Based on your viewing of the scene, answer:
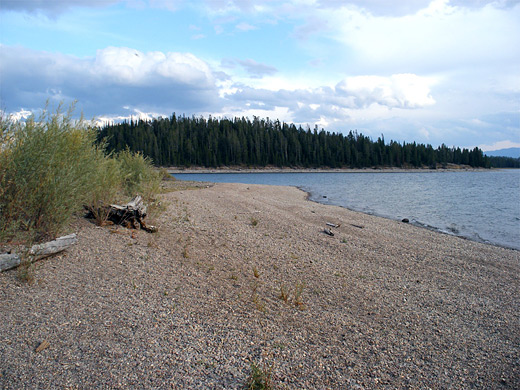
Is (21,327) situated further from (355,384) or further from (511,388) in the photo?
(511,388)

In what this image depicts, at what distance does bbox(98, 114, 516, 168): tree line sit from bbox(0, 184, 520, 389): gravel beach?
97650 millimetres

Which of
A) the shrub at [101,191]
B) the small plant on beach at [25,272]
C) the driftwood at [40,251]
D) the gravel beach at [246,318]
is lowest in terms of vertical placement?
the gravel beach at [246,318]

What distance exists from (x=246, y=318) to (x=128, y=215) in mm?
5464

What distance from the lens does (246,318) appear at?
580 centimetres

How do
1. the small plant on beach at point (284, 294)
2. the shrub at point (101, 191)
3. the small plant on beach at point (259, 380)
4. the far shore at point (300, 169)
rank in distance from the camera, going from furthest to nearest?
the far shore at point (300, 169) < the shrub at point (101, 191) < the small plant on beach at point (284, 294) < the small plant on beach at point (259, 380)

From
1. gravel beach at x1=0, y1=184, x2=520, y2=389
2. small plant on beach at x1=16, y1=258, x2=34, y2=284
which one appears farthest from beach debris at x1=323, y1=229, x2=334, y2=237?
small plant on beach at x1=16, y1=258, x2=34, y2=284

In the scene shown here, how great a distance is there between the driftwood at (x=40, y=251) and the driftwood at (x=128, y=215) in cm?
205

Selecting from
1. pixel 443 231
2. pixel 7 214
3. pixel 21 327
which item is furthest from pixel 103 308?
pixel 443 231

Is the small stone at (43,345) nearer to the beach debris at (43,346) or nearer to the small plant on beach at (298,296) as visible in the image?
the beach debris at (43,346)

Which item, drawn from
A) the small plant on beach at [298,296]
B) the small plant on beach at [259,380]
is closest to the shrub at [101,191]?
the small plant on beach at [298,296]

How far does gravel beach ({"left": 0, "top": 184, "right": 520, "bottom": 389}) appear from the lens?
436cm

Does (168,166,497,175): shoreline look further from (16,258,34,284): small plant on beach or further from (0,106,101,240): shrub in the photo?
(16,258,34,284): small plant on beach

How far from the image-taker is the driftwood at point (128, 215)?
9.73 m

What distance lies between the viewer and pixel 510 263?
10781mm
